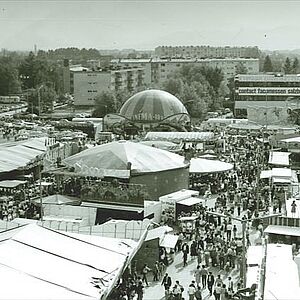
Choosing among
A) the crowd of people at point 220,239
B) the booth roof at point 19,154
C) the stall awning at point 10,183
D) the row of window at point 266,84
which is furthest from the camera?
the row of window at point 266,84

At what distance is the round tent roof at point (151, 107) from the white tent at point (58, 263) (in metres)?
31.4

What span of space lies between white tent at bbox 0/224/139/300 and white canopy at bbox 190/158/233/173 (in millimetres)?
12226

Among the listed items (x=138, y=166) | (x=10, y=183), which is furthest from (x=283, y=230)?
(x=10, y=183)

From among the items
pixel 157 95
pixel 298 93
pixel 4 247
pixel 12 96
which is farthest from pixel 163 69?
pixel 4 247

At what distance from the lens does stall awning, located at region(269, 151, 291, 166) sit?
28.1 metres

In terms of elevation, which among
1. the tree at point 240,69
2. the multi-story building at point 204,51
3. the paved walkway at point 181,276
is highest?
the multi-story building at point 204,51

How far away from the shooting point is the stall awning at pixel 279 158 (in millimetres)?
28109

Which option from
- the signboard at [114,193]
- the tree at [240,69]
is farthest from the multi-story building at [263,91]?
the signboard at [114,193]

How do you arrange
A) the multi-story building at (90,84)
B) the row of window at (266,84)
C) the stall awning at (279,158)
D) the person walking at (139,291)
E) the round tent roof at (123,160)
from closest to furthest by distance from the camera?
the person walking at (139,291) → the round tent roof at (123,160) → the stall awning at (279,158) → the row of window at (266,84) → the multi-story building at (90,84)

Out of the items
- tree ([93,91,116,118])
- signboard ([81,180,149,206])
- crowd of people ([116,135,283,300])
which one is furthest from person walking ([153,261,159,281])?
tree ([93,91,116,118])

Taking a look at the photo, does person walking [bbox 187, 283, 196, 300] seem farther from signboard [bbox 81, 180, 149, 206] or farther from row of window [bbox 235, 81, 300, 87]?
row of window [bbox 235, 81, 300, 87]

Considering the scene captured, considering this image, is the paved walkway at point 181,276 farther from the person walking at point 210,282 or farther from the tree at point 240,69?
the tree at point 240,69

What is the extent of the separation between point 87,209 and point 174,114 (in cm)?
2662

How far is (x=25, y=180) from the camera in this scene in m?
25.3
